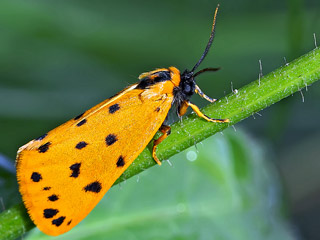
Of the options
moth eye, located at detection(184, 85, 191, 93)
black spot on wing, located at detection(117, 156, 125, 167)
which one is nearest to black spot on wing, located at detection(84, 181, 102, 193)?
black spot on wing, located at detection(117, 156, 125, 167)

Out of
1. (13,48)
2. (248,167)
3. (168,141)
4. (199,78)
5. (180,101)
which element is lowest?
(248,167)

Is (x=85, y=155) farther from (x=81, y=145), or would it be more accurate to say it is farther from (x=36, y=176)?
(x=36, y=176)

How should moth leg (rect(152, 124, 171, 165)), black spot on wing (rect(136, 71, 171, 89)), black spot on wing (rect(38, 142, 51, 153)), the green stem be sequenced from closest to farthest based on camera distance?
1. the green stem
2. moth leg (rect(152, 124, 171, 165))
3. black spot on wing (rect(38, 142, 51, 153))
4. black spot on wing (rect(136, 71, 171, 89))

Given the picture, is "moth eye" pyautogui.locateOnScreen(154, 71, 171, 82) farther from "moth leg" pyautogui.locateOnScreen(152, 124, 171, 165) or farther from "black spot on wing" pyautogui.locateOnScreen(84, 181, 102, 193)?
"black spot on wing" pyautogui.locateOnScreen(84, 181, 102, 193)

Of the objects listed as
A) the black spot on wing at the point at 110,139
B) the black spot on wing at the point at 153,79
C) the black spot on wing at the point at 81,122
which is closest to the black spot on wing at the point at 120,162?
the black spot on wing at the point at 110,139

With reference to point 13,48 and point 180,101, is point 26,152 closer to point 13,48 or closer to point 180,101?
point 180,101

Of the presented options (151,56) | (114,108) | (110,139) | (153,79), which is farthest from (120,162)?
(151,56)

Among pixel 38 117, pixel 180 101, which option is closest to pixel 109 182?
pixel 180 101

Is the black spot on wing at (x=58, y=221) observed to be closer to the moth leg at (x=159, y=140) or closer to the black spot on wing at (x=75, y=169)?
the black spot on wing at (x=75, y=169)
